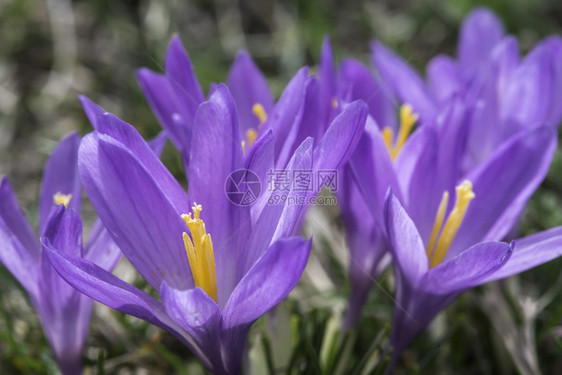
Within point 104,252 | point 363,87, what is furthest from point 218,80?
point 104,252

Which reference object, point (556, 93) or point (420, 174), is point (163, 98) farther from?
point (556, 93)

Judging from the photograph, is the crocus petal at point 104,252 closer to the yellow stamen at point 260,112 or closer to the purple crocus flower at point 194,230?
the purple crocus flower at point 194,230

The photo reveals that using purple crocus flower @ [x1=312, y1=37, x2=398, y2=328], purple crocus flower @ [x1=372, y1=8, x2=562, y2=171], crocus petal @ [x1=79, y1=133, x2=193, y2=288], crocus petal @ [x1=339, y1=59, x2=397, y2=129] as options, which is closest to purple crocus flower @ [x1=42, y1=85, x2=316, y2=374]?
crocus petal @ [x1=79, y1=133, x2=193, y2=288]

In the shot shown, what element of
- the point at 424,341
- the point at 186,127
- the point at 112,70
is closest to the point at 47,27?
the point at 112,70

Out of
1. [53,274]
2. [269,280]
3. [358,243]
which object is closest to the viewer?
[269,280]

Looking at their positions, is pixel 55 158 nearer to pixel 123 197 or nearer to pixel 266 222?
pixel 123 197

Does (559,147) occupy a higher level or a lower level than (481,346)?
higher
